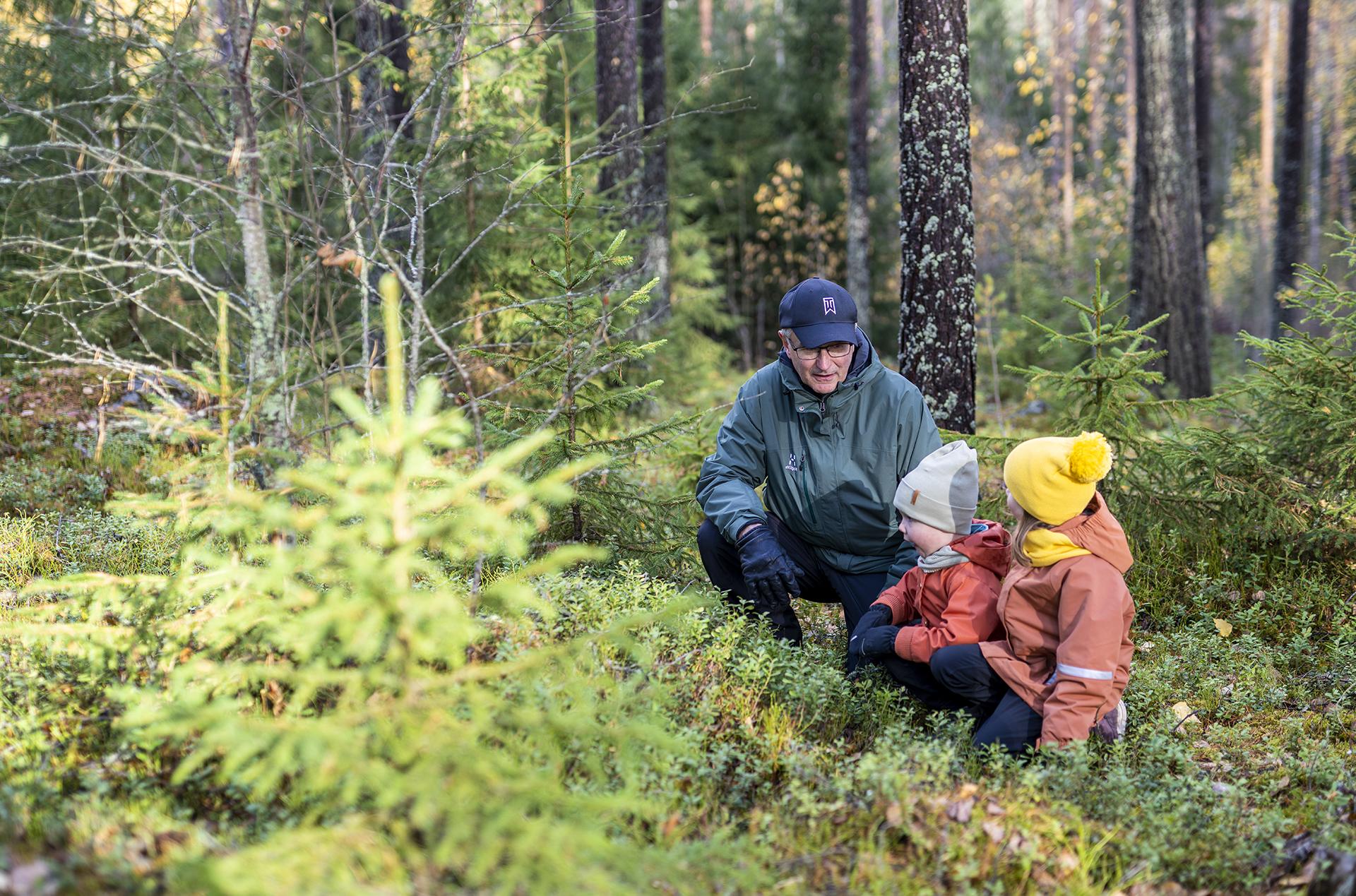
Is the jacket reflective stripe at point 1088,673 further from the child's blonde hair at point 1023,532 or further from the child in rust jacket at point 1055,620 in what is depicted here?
the child's blonde hair at point 1023,532

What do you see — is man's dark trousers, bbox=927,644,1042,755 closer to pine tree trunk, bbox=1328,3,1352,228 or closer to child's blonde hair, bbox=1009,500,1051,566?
child's blonde hair, bbox=1009,500,1051,566

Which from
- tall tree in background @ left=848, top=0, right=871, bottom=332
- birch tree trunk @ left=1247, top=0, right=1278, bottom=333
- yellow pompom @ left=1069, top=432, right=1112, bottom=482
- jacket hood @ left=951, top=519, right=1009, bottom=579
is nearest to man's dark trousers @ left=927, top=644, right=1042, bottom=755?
jacket hood @ left=951, top=519, right=1009, bottom=579

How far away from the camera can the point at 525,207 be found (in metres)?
9.05

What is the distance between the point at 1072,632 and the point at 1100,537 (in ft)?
1.34

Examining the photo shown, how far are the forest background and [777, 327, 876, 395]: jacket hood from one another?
2.44 ft

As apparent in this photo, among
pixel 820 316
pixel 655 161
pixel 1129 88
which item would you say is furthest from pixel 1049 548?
pixel 1129 88

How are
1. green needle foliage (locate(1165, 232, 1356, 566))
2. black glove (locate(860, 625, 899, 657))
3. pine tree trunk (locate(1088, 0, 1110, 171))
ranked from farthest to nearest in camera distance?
pine tree trunk (locate(1088, 0, 1110, 171)) < green needle foliage (locate(1165, 232, 1356, 566)) < black glove (locate(860, 625, 899, 657))

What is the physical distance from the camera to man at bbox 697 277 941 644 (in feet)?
13.8

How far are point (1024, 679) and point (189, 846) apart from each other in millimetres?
2981

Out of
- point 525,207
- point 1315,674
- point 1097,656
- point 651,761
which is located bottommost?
point 1315,674

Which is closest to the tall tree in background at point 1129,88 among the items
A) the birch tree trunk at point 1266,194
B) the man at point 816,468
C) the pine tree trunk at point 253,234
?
the birch tree trunk at point 1266,194

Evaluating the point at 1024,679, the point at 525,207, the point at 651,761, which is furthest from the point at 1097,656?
the point at 525,207

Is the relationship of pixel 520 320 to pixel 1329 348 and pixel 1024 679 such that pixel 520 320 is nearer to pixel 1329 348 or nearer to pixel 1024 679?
pixel 1024 679

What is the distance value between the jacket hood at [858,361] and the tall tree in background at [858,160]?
9881mm
